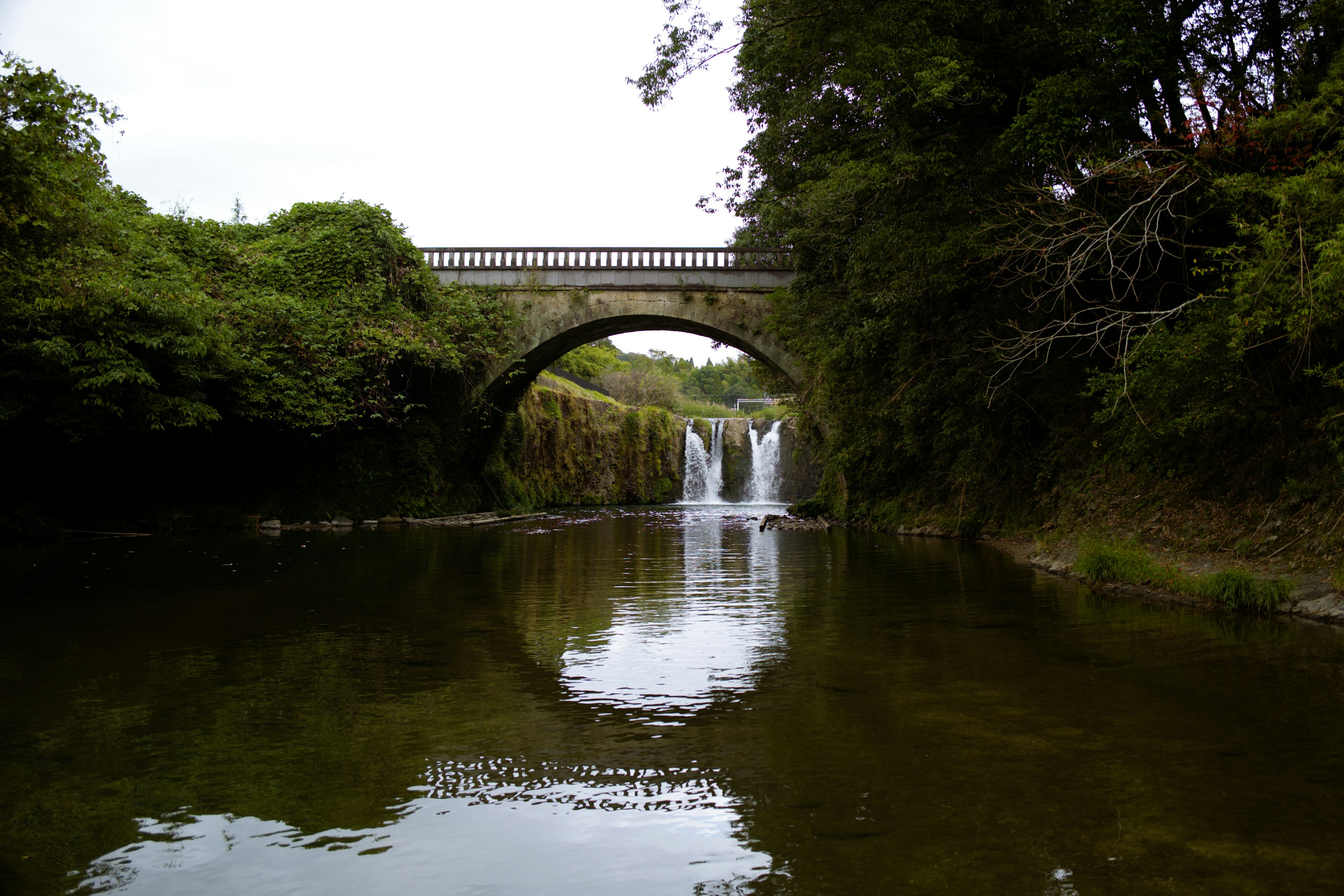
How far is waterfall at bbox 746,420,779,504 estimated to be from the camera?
3906 centimetres

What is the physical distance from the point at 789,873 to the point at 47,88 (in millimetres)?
10373

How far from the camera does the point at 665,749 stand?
12.3 ft

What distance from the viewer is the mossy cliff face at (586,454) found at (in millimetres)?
30656

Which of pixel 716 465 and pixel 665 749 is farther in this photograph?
pixel 716 465

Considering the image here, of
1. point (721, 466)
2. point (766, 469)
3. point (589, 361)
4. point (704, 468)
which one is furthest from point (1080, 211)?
point (589, 361)

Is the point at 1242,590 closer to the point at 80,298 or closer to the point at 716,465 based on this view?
the point at 80,298

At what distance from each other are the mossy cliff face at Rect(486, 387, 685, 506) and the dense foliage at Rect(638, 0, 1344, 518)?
49.1 ft

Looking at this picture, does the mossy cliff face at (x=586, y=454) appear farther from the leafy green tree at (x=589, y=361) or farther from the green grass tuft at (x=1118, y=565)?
the green grass tuft at (x=1118, y=565)

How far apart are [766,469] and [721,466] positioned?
2.60 meters

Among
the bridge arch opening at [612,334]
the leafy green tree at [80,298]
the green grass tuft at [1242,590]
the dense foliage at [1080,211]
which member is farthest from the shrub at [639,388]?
the green grass tuft at [1242,590]

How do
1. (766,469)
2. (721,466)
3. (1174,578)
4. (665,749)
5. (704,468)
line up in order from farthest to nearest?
(704,468) → (721,466) → (766,469) → (1174,578) → (665,749)

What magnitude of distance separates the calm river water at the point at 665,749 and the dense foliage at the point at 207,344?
620cm

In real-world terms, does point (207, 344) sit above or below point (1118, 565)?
above

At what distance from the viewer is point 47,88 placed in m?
9.14
